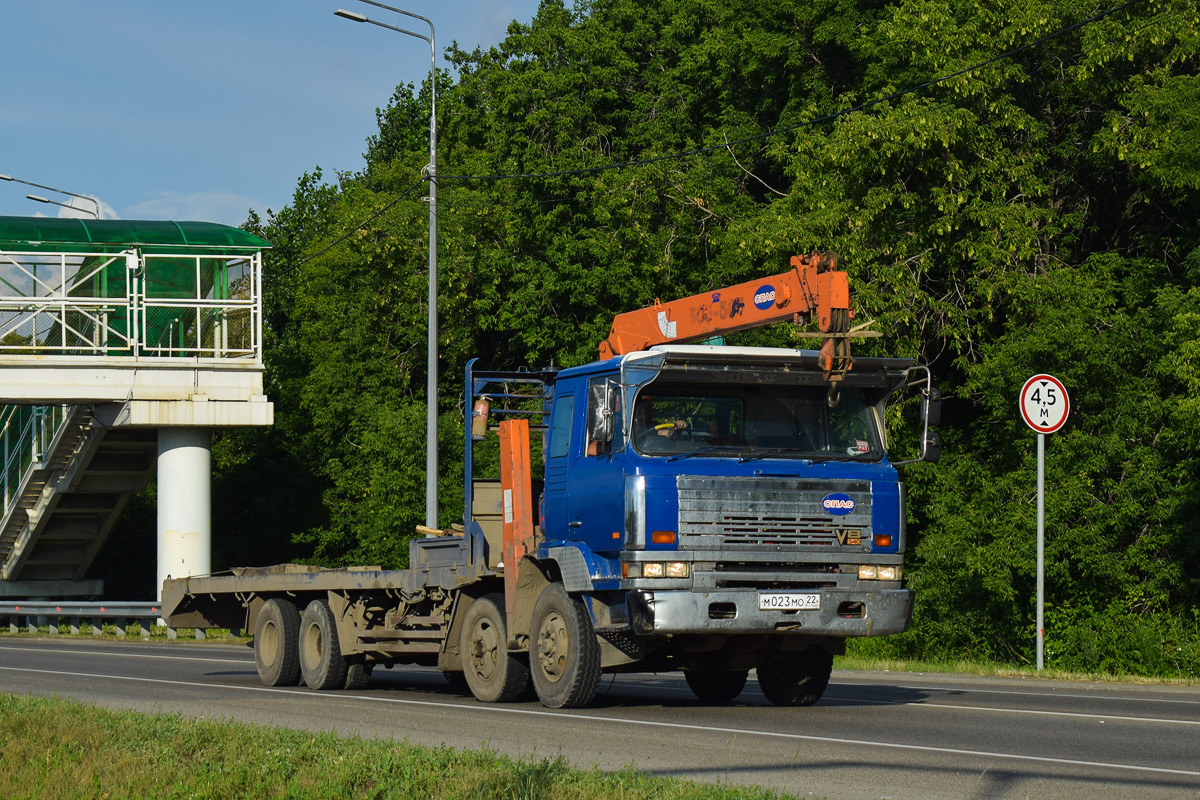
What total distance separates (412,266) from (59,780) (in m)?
34.1

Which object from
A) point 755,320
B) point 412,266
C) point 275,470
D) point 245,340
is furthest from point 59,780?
point 275,470

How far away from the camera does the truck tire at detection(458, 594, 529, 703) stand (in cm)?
1395

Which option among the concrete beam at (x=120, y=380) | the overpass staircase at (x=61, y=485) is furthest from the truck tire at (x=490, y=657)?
the overpass staircase at (x=61, y=485)

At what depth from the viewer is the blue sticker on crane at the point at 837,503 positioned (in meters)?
12.5

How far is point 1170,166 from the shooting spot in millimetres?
25266

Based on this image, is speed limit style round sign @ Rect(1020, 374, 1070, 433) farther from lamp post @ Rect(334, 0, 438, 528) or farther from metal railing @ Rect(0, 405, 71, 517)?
metal railing @ Rect(0, 405, 71, 517)

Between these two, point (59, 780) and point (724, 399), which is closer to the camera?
point (59, 780)

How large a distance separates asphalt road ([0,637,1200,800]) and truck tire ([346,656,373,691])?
8.6 inches

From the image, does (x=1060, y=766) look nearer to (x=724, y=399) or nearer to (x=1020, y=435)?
(x=724, y=399)

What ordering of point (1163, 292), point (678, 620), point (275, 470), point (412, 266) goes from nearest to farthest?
point (678, 620) → point (1163, 292) → point (412, 266) → point (275, 470)

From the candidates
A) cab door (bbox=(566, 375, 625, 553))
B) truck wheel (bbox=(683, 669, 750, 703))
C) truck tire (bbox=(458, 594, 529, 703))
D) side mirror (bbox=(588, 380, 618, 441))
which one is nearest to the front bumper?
cab door (bbox=(566, 375, 625, 553))

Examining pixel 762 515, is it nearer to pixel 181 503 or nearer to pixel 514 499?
pixel 514 499

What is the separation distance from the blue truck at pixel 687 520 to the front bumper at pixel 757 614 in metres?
0.02

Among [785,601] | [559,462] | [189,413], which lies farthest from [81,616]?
[785,601]
